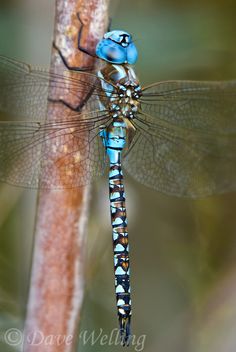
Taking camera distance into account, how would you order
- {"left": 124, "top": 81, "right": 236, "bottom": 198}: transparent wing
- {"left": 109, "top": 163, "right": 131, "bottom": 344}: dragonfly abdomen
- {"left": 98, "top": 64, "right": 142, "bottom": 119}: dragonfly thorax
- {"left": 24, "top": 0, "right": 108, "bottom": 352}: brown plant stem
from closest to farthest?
1. {"left": 24, "top": 0, "right": 108, "bottom": 352}: brown plant stem
2. {"left": 109, "top": 163, "right": 131, "bottom": 344}: dragonfly abdomen
3. {"left": 98, "top": 64, "right": 142, "bottom": 119}: dragonfly thorax
4. {"left": 124, "top": 81, "right": 236, "bottom": 198}: transparent wing

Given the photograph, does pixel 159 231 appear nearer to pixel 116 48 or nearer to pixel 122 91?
pixel 122 91

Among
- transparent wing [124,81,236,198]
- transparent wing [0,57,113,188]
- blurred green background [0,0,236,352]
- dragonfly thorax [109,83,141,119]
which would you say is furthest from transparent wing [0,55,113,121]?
blurred green background [0,0,236,352]

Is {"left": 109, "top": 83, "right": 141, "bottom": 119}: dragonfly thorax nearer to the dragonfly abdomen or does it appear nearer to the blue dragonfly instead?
the blue dragonfly

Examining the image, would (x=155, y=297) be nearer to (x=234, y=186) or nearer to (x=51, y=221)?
(x=234, y=186)

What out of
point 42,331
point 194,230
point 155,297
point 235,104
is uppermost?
point 235,104

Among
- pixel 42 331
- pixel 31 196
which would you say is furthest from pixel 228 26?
pixel 42 331

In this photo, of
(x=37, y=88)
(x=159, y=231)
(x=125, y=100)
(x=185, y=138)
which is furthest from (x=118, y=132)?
(x=159, y=231)
